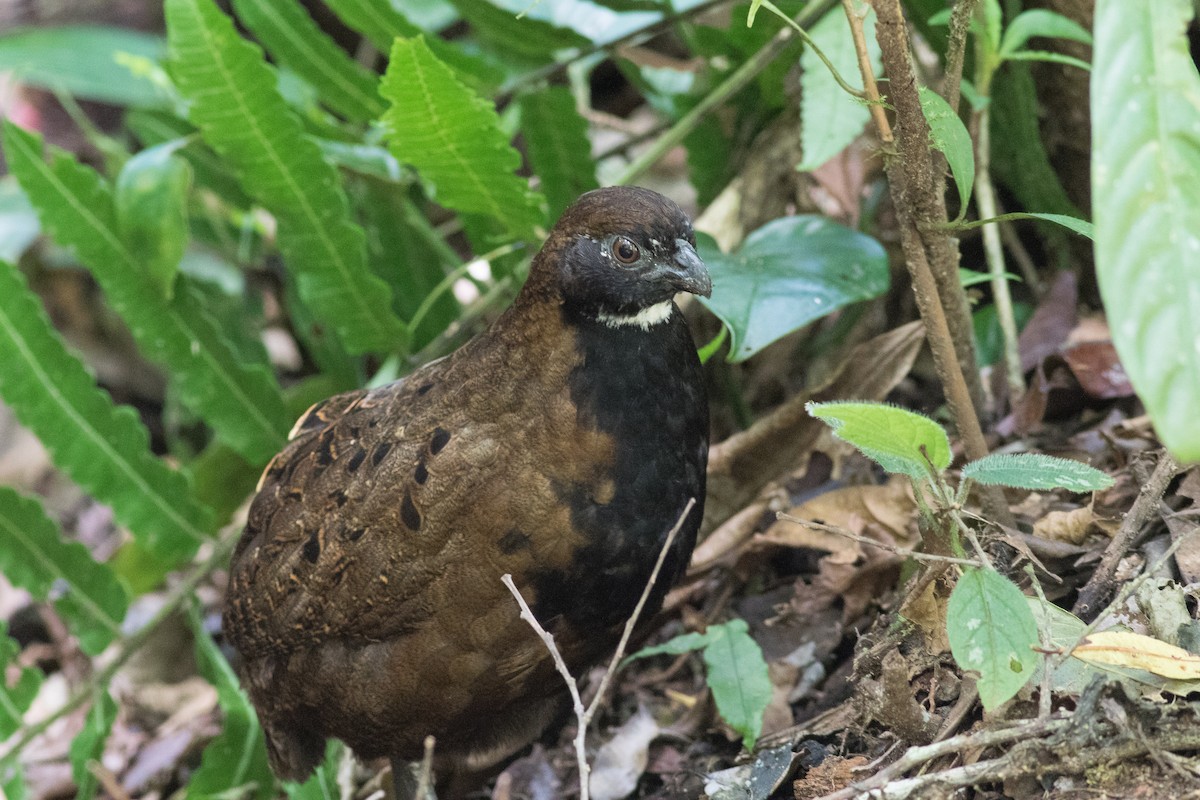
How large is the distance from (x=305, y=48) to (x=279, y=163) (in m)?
0.59

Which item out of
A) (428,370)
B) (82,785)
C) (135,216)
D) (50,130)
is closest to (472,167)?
(428,370)

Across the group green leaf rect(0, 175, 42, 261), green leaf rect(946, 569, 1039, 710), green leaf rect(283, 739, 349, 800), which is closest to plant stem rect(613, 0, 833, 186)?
green leaf rect(283, 739, 349, 800)

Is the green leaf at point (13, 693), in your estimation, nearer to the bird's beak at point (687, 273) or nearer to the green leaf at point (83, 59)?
the bird's beak at point (687, 273)

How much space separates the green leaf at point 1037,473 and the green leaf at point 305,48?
2852 millimetres

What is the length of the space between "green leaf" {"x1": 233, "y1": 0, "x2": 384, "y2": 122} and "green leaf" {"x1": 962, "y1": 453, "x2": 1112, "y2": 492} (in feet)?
9.36

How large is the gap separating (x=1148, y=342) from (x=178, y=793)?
4.19 metres

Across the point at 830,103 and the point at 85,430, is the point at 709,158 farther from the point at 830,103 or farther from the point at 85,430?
the point at 85,430

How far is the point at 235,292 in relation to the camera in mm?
5934

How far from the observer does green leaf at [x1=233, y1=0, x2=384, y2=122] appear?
15.1 ft

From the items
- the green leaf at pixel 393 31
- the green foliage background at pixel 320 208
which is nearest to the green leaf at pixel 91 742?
the green foliage background at pixel 320 208

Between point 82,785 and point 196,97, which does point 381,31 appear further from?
point 82,785

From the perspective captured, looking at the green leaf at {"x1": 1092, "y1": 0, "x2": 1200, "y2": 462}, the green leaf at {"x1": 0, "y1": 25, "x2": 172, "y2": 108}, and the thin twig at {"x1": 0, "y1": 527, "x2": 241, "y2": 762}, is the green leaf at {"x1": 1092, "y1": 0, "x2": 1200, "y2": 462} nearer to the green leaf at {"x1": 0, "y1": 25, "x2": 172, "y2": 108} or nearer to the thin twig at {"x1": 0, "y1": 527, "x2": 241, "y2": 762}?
the thin twig at {"x1": 0, "y1": 527, "x2": 241, "y2": 762}

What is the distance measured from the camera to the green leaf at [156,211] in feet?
14.3

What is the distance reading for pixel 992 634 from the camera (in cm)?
231
